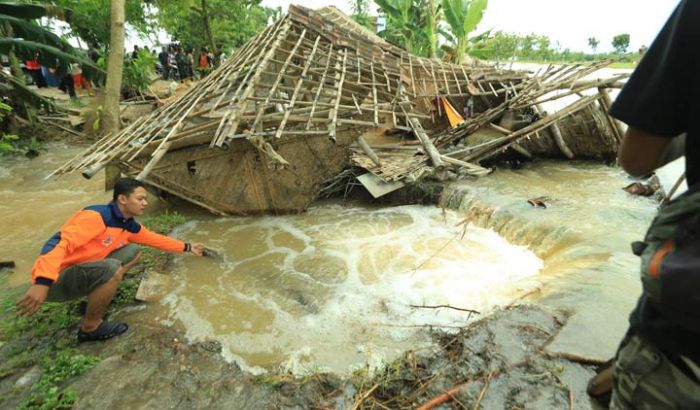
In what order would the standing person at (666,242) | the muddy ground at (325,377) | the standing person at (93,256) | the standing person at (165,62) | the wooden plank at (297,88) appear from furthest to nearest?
the standing person at (165,62)
the wooden plank at (297,88)
the standing person at (93,256)
the muddy ground at (325,377)
the standing person at (666,242)

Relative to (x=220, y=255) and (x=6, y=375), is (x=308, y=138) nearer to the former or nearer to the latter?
(x=220, y=255)

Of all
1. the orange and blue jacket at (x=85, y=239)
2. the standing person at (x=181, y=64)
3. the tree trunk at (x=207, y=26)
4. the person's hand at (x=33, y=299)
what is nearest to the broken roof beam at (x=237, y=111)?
the orange and blue jacket at (x=85, y=239)

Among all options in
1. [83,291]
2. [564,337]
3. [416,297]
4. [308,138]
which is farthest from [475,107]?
[83,291]

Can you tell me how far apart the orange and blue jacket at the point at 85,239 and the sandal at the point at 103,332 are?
611 mm

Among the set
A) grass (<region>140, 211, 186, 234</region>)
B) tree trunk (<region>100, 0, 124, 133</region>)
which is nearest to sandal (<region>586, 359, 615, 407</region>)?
grass (<region>140, 211, 186, 234</region>)

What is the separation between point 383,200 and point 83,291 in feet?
17.2

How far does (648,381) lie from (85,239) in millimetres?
3694

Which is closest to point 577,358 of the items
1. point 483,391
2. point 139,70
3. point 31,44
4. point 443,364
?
point 483,391

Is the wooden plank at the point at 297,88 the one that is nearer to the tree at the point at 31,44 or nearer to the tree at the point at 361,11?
the tree at the point at 31,44

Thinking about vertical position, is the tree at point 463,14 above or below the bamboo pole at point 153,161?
above

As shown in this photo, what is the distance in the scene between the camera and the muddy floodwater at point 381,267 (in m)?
3.46

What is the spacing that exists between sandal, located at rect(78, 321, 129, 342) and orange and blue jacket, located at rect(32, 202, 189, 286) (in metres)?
0.61

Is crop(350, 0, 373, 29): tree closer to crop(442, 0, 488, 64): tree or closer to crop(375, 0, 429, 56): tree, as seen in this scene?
crop(375, 0, 429, 56): tree

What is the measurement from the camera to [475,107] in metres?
11.2
